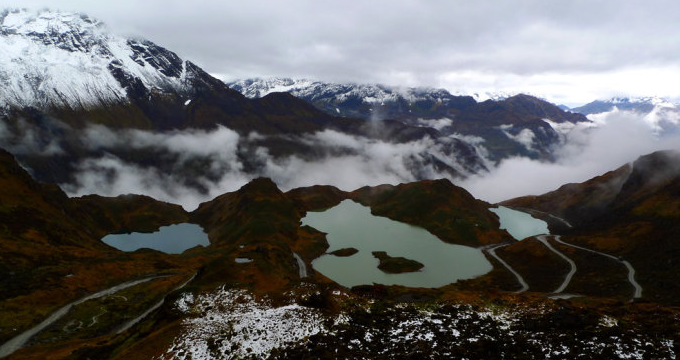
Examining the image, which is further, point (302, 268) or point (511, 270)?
point (511, 270)

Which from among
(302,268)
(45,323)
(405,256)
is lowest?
(405,256)

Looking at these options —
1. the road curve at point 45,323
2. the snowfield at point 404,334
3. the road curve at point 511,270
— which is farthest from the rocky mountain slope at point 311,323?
the road curve at point 511,270

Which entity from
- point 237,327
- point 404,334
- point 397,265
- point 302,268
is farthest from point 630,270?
point 237,327

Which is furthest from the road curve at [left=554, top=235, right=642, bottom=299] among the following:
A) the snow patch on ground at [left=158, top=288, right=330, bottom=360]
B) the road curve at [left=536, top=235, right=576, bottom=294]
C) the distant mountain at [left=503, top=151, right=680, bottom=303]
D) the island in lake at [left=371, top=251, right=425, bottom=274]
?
the snow patch on ground at [left=158, top=288, right=330, bottom=360]

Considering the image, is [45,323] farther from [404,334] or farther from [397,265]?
[397,265]

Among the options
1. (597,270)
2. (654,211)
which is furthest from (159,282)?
(654,211)

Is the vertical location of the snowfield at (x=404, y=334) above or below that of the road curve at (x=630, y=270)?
above

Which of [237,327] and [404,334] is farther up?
[237,327]

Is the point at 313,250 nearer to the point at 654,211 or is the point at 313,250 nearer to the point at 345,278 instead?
the point at 345,278

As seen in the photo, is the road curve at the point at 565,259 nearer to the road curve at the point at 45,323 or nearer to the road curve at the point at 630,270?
the road curve at the point at 630,270
